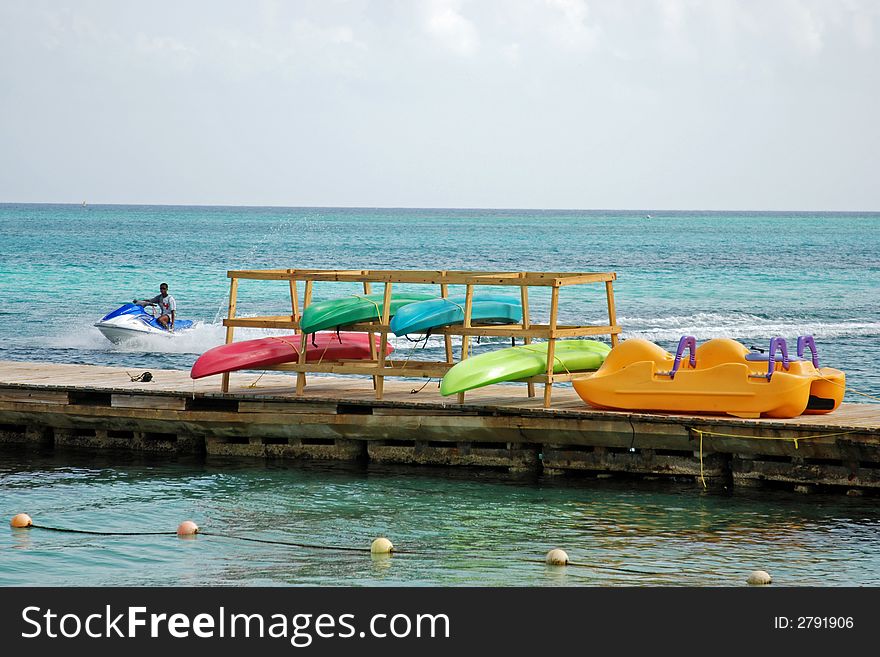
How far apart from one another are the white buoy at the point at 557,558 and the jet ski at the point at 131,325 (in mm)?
20659

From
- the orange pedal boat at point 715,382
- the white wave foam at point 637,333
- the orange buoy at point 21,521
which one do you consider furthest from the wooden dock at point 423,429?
the white wave foam at point 637,333

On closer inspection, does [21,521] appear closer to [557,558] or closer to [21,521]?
[21,521]

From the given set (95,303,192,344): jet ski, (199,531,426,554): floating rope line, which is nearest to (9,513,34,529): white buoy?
(199,531,426,554): floating rope line

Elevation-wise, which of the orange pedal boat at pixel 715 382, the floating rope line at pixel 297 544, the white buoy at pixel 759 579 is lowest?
the white buoy at pixel 759 579

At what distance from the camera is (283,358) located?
1639 centimetres

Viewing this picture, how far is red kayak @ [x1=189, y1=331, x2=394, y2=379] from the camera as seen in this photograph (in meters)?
16.3

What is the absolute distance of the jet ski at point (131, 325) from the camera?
30.8 metres

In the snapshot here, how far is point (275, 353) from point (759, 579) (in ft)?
24.1

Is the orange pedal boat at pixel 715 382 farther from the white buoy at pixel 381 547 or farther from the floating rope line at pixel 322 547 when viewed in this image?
the white buoy at pixel 381 547

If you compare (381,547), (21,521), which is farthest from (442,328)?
(21,521)

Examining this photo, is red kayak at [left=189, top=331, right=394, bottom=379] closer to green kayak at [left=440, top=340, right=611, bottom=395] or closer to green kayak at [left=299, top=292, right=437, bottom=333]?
green kayak at [left=299, top=292, right=437, bottom=333]

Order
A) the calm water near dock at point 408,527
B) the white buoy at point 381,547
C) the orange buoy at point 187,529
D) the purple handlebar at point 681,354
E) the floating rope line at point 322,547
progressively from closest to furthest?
1. the calm water near dock at point 408,527
2. the floating rope line at point 322,547
3. the white buoy at point 381,547
4. the orange buoy at point 187,529
5. the purple handlebar at point 681,354

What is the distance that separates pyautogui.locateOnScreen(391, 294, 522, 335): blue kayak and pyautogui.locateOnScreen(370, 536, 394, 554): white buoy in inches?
148
